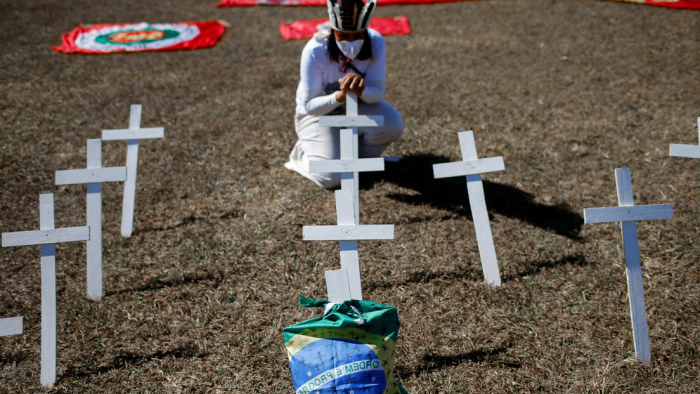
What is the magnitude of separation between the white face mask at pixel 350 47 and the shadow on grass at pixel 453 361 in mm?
1966

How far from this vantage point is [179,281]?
2.72 m

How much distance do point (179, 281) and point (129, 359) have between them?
22.2 inches

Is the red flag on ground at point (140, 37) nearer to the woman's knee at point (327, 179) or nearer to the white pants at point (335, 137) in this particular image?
the white pants at point (335, 137)

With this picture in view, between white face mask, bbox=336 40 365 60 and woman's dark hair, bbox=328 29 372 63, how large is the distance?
30 mm

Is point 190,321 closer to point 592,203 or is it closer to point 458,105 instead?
point 592,203

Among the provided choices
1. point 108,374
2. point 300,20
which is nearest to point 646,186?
point 108,374

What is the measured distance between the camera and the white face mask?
9.75ft

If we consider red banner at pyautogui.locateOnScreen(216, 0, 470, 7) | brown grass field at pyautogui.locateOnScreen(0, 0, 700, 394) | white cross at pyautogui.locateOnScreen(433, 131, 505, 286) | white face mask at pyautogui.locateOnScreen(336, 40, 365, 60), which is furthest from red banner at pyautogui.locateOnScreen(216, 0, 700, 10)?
white cross at pyautogui.locateOnScreen(433, 131, 505, 286)

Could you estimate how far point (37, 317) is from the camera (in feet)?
8.28

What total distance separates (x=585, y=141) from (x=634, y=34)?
2995 mm

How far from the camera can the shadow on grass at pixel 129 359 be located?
2180 mm

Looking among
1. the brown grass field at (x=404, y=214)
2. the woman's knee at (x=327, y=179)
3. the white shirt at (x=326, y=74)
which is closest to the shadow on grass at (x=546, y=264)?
the brown grass field at (x=404, y=214)

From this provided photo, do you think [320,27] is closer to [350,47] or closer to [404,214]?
[350,47]

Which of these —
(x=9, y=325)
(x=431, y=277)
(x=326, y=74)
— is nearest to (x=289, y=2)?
(x=326, y=74)
